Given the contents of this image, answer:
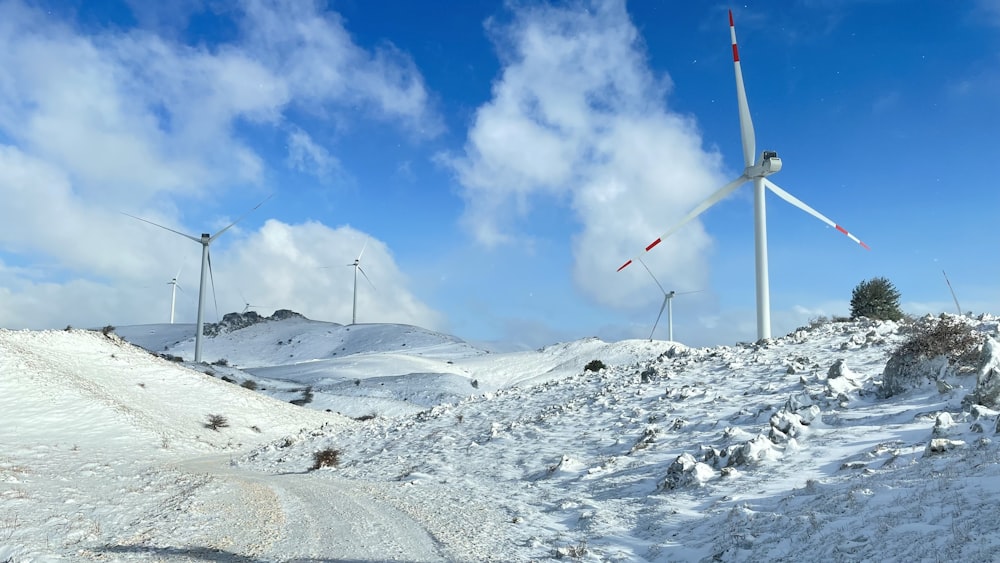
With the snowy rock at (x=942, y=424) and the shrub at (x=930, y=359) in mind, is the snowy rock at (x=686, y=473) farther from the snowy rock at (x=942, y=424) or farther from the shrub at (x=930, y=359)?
the shrub at (x=930, y=359)

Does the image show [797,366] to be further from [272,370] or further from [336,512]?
[272,370]

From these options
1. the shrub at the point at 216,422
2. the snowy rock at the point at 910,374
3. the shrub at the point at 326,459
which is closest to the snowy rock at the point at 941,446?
the snowy rock at the point at 910,374

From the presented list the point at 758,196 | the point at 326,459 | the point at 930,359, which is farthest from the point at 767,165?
Result: the point at 326,459

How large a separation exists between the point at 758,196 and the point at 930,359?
71.8 feet

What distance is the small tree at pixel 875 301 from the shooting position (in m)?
44.1

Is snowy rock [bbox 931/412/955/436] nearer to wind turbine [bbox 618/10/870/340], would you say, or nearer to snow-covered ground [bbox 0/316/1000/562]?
snow-covered ground [bbox 0/316/1000/562]

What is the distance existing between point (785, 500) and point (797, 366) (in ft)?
45.5

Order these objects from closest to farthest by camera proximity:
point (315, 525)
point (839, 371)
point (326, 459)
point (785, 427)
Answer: point (315, 525)
point (785, 427)
point (839, 371)
point (326, 459)

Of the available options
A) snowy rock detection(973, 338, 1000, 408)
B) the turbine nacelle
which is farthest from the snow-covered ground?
the turbine nacelle

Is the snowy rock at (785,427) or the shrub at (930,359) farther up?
the shrub at (930,359)

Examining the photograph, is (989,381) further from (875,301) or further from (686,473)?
(875,301)

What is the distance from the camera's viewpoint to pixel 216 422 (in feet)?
147

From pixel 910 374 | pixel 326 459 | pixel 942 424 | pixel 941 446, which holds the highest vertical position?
pixel 910 374

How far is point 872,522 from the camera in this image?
9.22m
